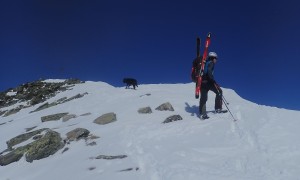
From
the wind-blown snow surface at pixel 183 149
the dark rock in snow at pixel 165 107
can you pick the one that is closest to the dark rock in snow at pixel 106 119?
the wind-blown snow surface at pixel 183 149

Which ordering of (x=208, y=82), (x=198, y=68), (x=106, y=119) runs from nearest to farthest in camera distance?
(x=208, y=82) → (x=198, y=68) → (x=106, y=119)

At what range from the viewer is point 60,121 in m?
17.8

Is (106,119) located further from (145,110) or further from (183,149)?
(183,149)

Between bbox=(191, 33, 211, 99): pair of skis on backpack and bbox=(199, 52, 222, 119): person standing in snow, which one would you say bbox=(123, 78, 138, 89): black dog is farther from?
bbox=(199, 52, 222, 119): person standing in snow

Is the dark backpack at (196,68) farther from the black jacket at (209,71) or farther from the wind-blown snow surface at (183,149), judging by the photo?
the wind-blown snow surface at (183,149)

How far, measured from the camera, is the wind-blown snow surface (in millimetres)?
8797

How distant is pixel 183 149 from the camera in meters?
10.6

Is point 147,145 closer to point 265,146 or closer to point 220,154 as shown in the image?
point 220,154

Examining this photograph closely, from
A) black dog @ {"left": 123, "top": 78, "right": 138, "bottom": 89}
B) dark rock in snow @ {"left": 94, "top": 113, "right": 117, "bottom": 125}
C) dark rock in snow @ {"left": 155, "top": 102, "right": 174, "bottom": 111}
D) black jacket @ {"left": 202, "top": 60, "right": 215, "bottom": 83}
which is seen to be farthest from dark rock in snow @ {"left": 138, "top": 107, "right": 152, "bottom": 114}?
black dog @ {"left": 123, "top": 78, "right": 138, "bottom": 89}

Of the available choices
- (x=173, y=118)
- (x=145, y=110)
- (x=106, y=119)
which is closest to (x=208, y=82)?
(x=173, y=118)

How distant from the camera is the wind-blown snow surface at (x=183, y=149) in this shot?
8797mm

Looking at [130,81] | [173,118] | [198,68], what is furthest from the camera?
[130,81]

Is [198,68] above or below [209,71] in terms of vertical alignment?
above

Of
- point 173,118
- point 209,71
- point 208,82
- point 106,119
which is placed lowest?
point 173,118
